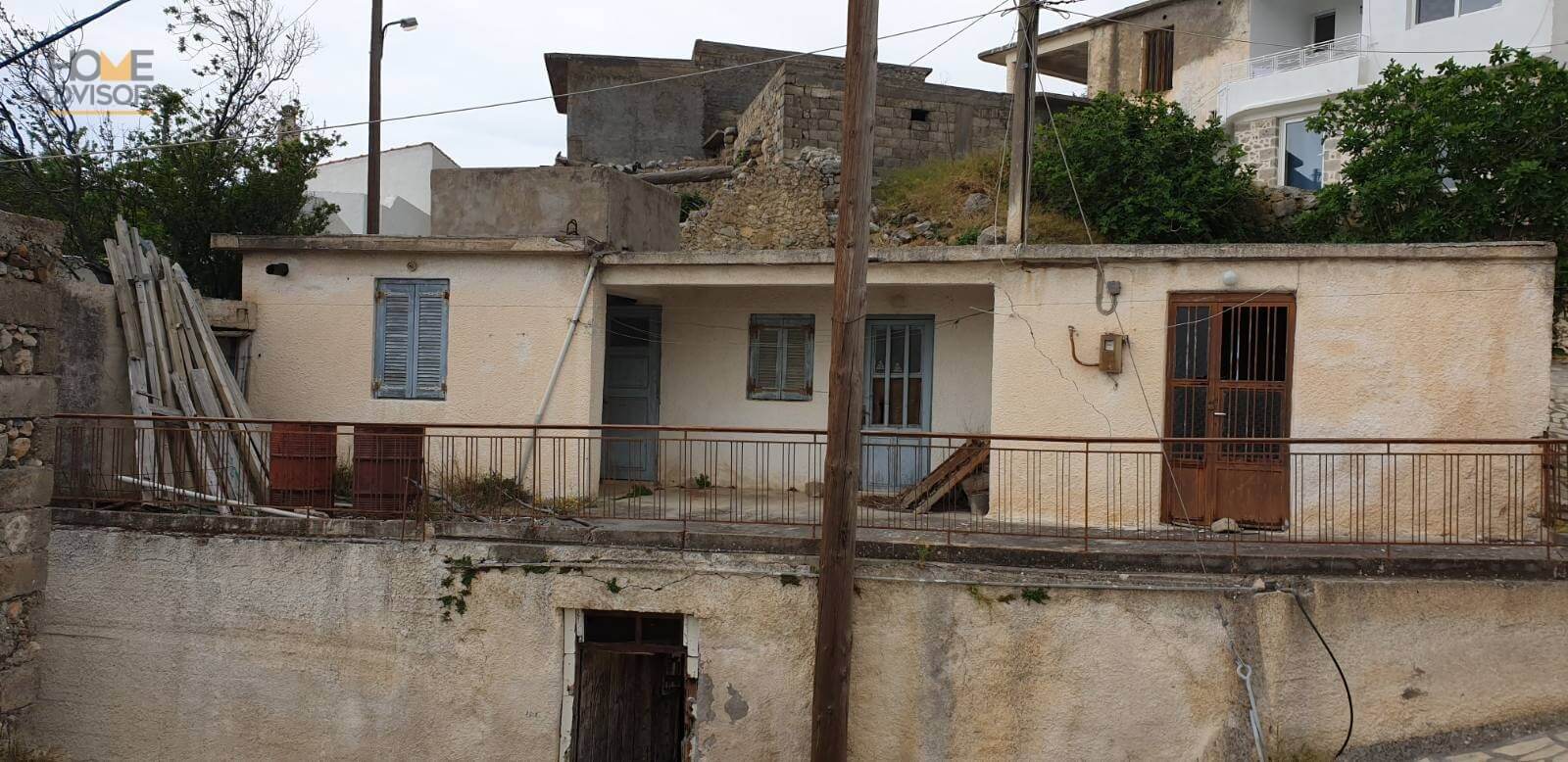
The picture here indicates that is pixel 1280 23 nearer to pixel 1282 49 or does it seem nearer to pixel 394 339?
pixel 1282 49

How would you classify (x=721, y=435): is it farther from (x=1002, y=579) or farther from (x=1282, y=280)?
(x=1282, y=280)

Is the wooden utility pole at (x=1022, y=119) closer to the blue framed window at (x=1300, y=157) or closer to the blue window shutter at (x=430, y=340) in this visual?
the blue window shutter at (x=430, y=340)

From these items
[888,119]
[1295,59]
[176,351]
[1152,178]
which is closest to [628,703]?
[176,351]

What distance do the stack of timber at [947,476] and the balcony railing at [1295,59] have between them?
1537cm

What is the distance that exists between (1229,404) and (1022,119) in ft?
12.4

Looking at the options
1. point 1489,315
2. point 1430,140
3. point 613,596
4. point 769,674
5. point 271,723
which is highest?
point 1430,140

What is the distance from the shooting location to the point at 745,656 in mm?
8141

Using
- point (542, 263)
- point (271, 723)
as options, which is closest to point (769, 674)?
point (271, 723)

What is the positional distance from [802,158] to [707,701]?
12.9m

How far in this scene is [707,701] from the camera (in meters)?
8.20

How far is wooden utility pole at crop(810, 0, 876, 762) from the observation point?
717cm

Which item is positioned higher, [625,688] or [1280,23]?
[1280,23]

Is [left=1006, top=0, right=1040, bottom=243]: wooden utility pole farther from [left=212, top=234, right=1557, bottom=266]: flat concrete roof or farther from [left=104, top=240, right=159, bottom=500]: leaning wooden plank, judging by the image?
[left=104, top=240, right=159, bottom=500]: leaning wooden plank

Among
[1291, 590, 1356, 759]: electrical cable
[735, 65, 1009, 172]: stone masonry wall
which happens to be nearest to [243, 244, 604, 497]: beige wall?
[1291, 590, 1356, 759]: electrical cable
